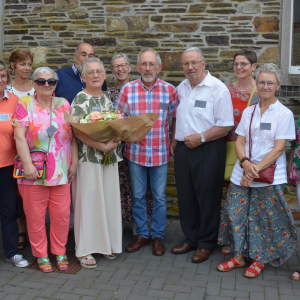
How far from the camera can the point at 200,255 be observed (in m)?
4.21

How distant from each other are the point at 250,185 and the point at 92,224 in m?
1.65

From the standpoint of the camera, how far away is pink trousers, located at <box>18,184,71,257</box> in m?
3.89

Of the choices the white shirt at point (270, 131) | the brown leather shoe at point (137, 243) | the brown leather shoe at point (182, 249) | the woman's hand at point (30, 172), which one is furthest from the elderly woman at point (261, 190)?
the woman's hand at point (30, 172)

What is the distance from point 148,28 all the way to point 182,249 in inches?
128

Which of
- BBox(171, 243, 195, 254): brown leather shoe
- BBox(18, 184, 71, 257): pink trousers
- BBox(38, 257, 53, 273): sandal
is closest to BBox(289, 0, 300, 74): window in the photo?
BBox(171, 243, 195, 254): brown leather shoe

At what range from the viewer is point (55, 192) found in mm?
3959

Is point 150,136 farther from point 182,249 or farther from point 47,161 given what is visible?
point 182,249

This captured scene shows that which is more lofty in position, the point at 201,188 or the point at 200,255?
the point at 201,188

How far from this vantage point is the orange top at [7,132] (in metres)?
3.86

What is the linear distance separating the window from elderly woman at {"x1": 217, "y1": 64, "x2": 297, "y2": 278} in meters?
2.22

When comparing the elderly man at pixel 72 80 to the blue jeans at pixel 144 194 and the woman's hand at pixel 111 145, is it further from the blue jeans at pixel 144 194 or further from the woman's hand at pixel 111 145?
the blue jeans at pixel 144 194

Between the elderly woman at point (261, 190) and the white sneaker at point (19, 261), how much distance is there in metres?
1.97

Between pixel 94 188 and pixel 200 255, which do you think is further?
pixel 200 255

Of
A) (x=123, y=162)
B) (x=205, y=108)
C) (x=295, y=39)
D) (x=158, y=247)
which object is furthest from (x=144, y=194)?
(x=295, y=39)
